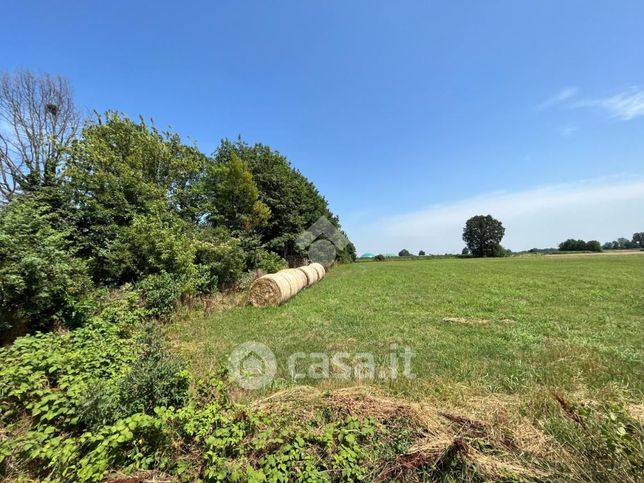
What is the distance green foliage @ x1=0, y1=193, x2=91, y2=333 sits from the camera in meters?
5.04

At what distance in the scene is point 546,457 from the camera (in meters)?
2.37

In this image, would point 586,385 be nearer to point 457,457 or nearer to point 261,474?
point 457,457

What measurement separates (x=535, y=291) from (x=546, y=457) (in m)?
10.3

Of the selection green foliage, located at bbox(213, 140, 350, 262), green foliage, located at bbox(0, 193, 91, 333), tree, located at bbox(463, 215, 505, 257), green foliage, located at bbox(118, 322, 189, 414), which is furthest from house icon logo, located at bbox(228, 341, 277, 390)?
tree, located at bbox(463, 215, 505, 257)

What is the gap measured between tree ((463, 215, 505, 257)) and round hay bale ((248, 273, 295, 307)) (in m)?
69.0

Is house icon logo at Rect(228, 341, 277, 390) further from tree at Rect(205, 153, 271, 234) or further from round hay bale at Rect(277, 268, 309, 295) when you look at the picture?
tree at Rect(205, 153, 271, 234)

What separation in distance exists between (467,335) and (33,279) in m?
8.32

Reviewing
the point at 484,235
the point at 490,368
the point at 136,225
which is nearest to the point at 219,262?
the point at 136,225

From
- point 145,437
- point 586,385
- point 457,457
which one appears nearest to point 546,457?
point 457,457

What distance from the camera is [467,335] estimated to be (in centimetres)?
582

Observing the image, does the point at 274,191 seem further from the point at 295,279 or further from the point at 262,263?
the point at 295,279

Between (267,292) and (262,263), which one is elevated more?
(262,263)

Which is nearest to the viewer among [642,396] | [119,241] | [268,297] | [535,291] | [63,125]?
[642,396]

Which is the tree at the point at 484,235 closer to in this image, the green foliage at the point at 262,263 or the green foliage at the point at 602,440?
the green foliage at the point at 262,263
